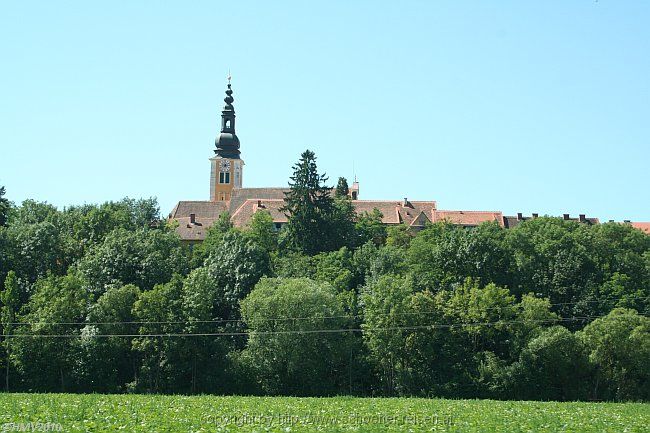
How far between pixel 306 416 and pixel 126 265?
3770 cm

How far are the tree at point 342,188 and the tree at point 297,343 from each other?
144 feet

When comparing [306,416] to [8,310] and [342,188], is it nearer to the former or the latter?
[8,310]

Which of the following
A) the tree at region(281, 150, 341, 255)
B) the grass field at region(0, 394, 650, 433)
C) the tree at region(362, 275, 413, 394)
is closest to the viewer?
the grass field at region(0, 394, 650, 433)

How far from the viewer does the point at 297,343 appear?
59156 mm

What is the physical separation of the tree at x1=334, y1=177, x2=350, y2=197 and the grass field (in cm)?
5978

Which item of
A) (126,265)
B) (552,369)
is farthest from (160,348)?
(552,369)

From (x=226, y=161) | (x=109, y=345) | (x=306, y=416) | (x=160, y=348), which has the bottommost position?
(x=160, y=348)

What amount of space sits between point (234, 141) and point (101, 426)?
12663 cm

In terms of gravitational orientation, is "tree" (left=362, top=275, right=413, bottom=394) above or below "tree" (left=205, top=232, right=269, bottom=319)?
below

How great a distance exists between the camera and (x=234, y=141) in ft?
498

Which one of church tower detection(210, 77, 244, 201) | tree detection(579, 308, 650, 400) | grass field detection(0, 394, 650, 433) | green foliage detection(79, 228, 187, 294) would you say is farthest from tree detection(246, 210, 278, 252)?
church tower detection(210, 77, 244, 201)

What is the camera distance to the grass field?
28062 mm

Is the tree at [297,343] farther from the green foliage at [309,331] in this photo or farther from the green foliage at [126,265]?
the green foliage at [126,265]

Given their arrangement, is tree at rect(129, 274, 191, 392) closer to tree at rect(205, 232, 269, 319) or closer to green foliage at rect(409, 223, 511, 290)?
tree at rect(205, 232, 269, 319)
